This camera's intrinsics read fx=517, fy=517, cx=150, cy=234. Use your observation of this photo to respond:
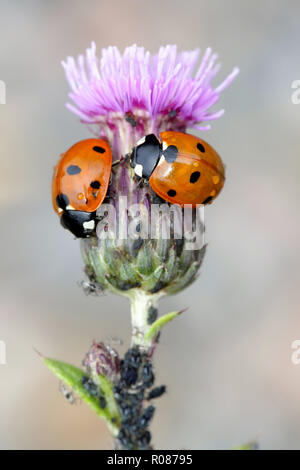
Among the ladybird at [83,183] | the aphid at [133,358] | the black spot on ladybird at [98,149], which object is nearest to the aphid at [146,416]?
the aphid at [133,358]

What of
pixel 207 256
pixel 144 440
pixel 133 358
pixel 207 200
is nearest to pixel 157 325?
pixel 133 358

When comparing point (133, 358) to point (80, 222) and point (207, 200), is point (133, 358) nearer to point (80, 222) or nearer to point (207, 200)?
point (80, 222)

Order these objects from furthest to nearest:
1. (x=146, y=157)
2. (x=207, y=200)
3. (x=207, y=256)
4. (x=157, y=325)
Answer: (x=207, y=256), (x=207, y=200), (x=146, y=157), (x=157, y=325)

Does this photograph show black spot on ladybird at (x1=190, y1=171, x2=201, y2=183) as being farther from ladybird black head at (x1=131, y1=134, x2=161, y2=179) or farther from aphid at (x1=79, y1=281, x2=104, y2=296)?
aphid at (x1=79, y1=281, x2=104, y2=296)

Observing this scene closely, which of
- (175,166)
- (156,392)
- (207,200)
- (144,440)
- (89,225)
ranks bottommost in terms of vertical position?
(144,440)

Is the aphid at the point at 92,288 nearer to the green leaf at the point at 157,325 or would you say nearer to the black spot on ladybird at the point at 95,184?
the green leaf at the point at 157,325

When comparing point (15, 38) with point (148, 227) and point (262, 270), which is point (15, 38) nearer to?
point (262, 270)

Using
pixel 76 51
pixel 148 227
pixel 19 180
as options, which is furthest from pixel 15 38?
pixel 148 227

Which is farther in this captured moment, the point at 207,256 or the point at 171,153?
the point at 207,256
